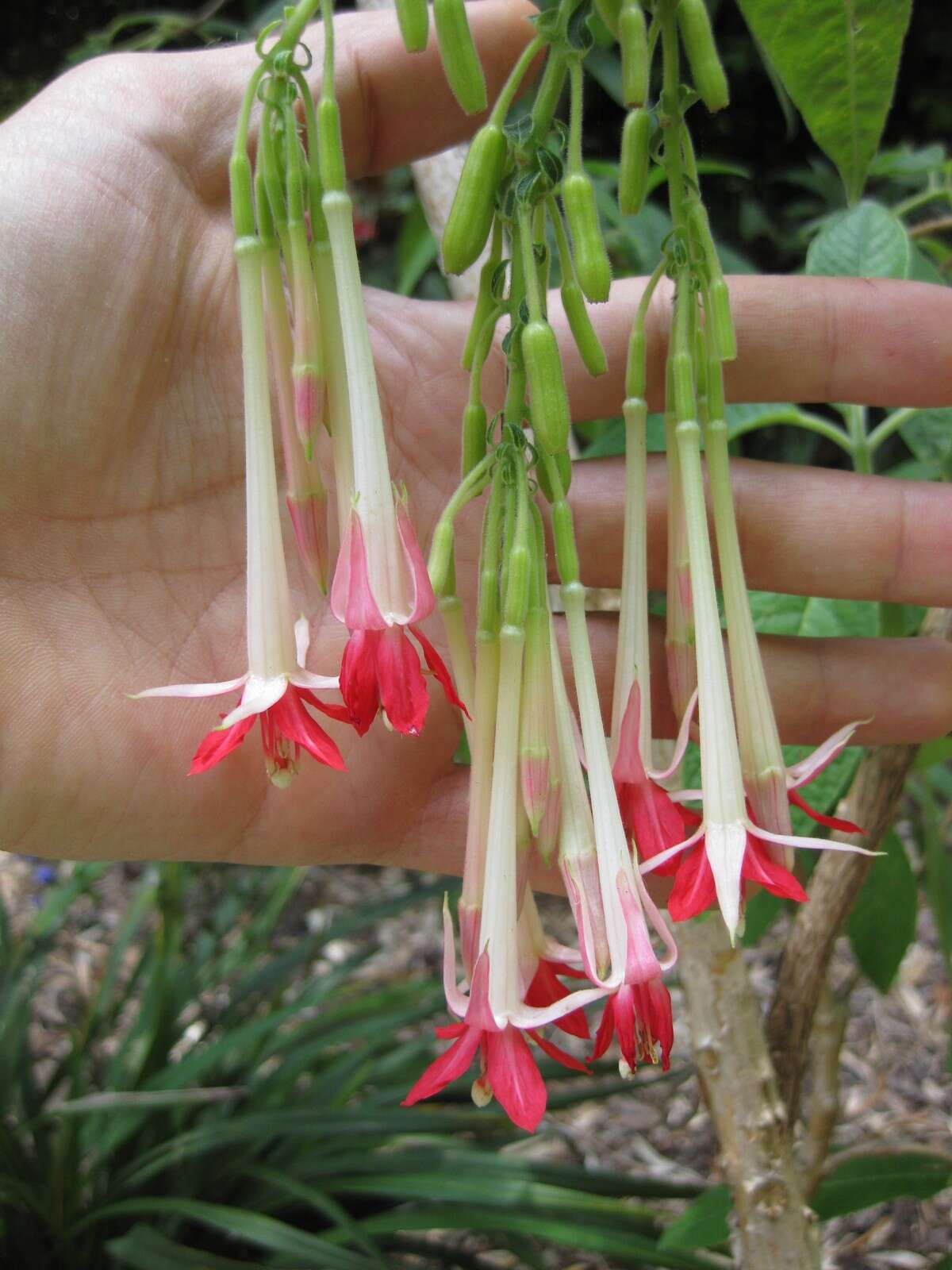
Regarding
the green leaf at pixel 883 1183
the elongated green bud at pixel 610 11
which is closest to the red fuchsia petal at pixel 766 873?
the elongated green bud at pixel 610 11

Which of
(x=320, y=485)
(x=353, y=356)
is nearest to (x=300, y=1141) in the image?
(x=320, y=485)

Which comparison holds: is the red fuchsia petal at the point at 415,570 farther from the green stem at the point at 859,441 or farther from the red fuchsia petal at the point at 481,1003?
the green stem at the point at 859,441

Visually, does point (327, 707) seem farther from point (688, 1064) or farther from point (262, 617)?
point (688, 1064)

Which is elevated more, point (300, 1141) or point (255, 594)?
point (255, 594)

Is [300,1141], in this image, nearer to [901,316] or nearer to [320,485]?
[320,485]

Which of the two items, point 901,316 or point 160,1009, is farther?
point 160,1009

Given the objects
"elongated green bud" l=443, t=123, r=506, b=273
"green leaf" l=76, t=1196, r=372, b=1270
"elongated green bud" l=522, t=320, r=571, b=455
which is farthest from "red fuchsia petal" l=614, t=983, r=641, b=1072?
"green leaf" l=76, t=1196, r=372, b=1270
